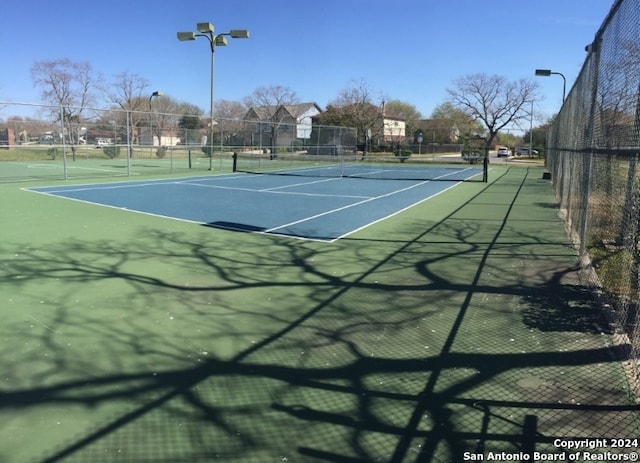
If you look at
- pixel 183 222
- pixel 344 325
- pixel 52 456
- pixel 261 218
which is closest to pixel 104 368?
pixel 52 456

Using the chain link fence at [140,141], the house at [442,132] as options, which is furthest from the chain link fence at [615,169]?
the house at [442,132]

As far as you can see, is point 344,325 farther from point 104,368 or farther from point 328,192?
point 328,192

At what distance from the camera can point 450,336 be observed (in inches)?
184

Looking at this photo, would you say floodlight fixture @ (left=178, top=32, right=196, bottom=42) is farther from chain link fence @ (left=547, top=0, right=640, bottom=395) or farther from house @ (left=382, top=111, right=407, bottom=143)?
house @ (left=382, top=111, right=407, bottom=143)

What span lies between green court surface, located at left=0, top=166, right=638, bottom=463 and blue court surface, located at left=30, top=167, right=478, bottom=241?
270 centimetres

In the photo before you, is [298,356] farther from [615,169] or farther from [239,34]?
[239,34]

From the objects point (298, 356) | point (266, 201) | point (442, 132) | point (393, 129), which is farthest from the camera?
point (442, 132)

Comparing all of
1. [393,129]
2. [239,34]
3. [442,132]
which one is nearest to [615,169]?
[239,34]

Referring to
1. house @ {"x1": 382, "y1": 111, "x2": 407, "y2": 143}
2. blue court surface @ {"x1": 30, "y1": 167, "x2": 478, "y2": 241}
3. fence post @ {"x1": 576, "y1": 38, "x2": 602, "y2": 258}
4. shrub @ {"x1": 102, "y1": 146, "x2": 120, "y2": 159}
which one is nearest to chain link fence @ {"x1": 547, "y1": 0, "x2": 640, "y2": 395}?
fence post @ {"x1": 576, "y1": 38, "x2": 602, "y2": 258}

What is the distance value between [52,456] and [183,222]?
8249 mm

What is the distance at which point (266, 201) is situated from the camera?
15062 mm

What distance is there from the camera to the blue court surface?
426 inches

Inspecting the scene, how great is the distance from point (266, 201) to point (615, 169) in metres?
10.9

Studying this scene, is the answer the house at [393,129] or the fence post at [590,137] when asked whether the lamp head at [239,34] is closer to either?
the fence post at [590,137]
